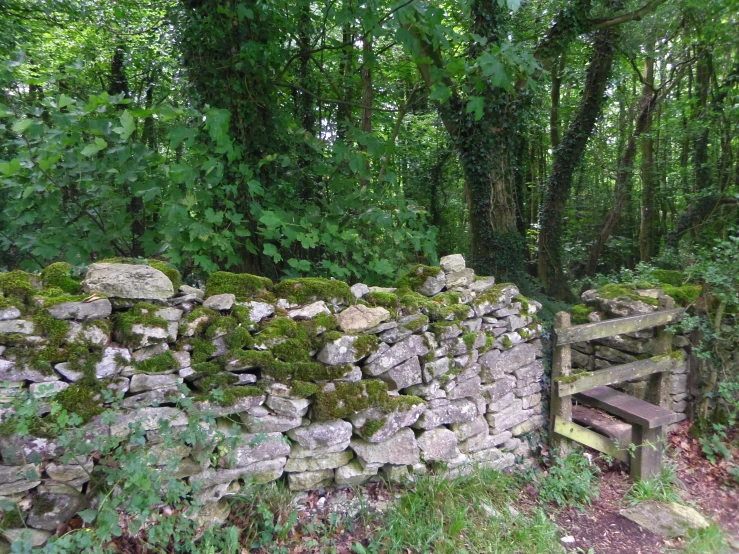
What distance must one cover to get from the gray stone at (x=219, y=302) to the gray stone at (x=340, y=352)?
638mm

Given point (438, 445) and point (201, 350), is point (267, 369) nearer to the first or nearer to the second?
point (201, 350)

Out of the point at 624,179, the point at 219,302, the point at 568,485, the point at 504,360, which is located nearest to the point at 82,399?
the point at 219,302

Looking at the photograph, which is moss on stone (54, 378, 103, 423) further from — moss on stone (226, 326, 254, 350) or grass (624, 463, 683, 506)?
grass (624, 463, 683, 506)

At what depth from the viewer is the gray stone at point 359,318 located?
306cm

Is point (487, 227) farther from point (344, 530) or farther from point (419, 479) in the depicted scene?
point (344, 530)

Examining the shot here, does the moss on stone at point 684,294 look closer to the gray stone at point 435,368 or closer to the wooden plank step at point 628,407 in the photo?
the wooden plank step at point 628,407

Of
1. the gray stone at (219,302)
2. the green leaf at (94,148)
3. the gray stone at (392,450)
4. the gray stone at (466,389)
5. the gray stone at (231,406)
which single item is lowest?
the gray stone at (392,450)

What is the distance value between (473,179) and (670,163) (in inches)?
271

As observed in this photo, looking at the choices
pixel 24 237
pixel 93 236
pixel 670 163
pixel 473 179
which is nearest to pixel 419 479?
pixel 93 236

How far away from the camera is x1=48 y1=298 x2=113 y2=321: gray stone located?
2.33m

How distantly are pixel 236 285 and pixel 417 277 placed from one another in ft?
4.68

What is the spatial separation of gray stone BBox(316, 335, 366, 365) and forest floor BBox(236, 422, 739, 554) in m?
0.88

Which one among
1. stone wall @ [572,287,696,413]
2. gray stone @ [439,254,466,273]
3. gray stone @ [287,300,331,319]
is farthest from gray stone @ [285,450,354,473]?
stone wall @ [572,287,696,413]

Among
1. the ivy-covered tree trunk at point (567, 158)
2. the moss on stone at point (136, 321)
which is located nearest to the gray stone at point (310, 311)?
the moss on stone at point (136, 321)
